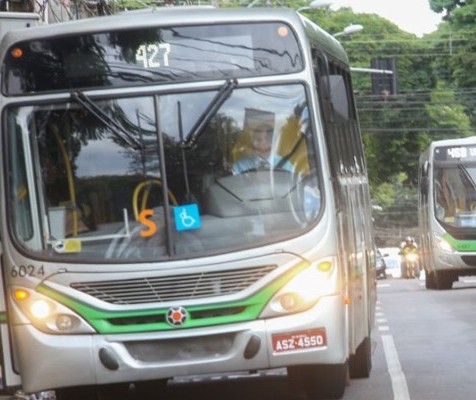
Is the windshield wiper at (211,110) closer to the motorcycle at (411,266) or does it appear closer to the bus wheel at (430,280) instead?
the bus wheel at (430,280)

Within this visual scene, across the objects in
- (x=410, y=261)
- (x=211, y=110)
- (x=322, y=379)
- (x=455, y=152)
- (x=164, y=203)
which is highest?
(x=211, y=110)

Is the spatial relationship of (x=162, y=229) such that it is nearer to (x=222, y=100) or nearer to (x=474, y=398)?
(x=222, y=100)

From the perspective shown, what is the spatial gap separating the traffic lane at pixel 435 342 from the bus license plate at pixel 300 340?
5.71ft

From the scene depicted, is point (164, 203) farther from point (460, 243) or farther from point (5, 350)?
point (460, 243)

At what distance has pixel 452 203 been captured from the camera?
115 ft

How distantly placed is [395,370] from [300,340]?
4.51 metres

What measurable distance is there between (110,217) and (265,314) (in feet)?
4.09

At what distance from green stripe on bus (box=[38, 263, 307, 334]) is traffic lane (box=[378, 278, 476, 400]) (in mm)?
2135

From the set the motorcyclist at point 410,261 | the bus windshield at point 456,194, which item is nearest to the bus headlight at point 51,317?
the bus windshield at point 456,194

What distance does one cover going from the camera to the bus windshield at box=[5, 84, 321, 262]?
11117 mm

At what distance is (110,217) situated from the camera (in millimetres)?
11156

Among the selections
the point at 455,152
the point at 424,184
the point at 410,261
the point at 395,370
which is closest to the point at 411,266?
the point at 410,261

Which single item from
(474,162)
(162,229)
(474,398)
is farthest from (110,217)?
(474,162)

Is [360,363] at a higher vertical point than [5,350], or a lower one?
lower
